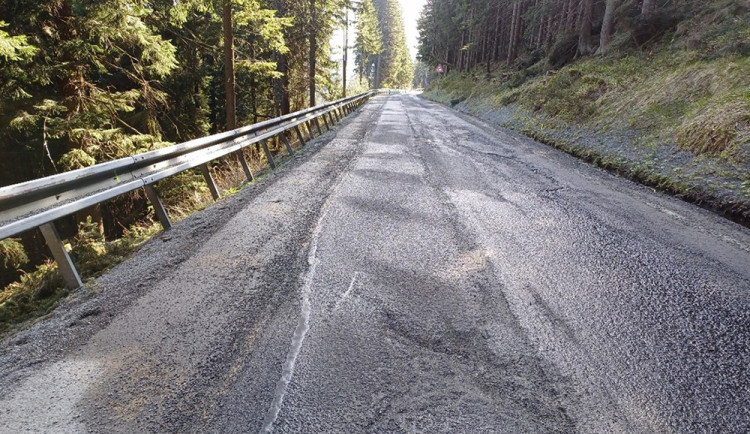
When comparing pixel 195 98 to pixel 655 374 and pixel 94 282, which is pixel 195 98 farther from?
pixel 655 374

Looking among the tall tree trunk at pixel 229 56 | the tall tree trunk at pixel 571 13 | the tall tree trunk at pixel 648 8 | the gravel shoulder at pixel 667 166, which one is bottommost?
the gravel shoulder at pixel 667 166

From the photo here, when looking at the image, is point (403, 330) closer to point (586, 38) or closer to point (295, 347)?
point (295, 347)

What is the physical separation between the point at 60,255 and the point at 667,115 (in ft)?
34.6

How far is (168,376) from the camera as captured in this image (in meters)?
2.12

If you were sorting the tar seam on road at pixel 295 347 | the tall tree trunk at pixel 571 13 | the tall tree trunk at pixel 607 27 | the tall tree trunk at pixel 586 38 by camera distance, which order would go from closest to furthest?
the tar seam on road at pixel 295 347, the tall tree trunk at pixel 607 27, the tall tree trunk at pixel 586 38, the tall tree trunk at pixel 571 13

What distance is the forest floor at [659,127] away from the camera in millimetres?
5980

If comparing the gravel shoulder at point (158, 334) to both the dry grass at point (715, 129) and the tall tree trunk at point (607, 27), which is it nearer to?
Result: the dry grass at point (715, 129)

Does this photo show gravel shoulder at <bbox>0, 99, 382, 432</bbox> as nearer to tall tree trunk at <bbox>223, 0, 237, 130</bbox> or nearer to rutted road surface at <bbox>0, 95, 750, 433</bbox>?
rutted road surface at <bbox>0, 95, 750, 433</bbox>

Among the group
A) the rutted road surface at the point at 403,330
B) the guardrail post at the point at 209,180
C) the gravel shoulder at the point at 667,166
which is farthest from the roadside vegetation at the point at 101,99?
the gravel shoulder at the point at 667,166

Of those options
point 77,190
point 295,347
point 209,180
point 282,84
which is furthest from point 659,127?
point 282,84

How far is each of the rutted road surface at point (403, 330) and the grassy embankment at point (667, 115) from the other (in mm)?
2044

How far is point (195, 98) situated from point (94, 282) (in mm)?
14022

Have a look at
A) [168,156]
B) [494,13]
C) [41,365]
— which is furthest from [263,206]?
[494,13]

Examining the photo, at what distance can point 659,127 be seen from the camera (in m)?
8.36
